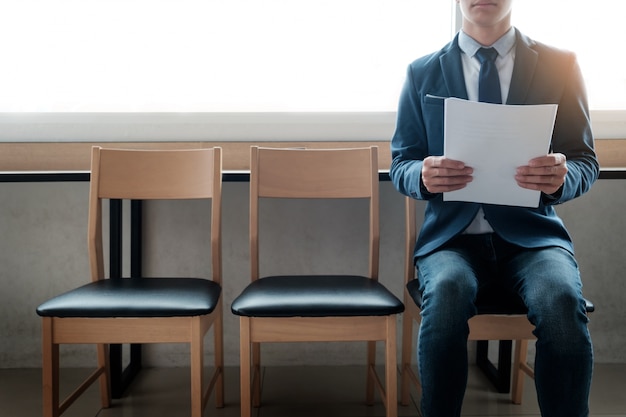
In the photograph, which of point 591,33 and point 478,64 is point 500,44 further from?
point 591,33

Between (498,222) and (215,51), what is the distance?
A: 1.44 metres

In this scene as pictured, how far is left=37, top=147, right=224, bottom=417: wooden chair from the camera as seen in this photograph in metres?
1.22

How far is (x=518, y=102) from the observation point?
1.26 metres

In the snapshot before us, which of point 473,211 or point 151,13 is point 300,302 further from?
point 151,13

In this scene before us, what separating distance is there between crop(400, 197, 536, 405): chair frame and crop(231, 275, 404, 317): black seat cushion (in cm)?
14

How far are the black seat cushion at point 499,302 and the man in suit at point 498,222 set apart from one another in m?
0.03

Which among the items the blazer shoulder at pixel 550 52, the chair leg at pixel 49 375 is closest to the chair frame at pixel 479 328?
the blazer shoulder at pixel 550 52

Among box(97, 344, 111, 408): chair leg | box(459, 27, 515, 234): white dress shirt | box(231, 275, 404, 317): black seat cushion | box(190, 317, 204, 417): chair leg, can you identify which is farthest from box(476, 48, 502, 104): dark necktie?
box(97, 344, 111, 408): chair leg

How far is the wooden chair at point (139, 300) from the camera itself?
4.02 ft

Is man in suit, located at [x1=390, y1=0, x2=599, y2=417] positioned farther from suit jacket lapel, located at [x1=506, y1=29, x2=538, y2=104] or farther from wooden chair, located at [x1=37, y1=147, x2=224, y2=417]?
wooden chair, located at [x1=37, y1=147, x2=224, y2=417]

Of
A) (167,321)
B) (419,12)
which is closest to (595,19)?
(419,12)

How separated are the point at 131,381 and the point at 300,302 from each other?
0.98m

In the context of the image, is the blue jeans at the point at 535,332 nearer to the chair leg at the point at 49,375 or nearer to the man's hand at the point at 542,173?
the man's hand at the point at 542,173

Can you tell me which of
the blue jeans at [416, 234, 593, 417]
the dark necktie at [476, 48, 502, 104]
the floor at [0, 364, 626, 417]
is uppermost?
the dark necktie at [476, 48, 502, 104]
